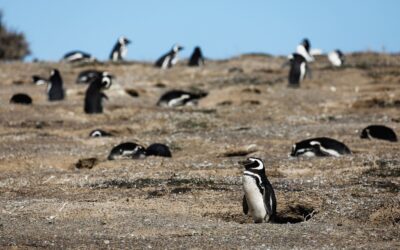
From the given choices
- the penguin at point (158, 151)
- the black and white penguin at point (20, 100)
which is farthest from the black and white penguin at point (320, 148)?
the black and white penguin at point (20, 100)

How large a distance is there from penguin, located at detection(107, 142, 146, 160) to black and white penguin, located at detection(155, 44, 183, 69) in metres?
16.3

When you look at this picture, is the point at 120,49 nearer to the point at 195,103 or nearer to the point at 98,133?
the point at 195,103

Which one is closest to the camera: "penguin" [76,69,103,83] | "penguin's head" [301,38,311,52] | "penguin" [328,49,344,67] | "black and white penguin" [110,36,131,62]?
"penguin" [76,69,103,83]

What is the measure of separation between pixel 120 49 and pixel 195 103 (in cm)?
1468

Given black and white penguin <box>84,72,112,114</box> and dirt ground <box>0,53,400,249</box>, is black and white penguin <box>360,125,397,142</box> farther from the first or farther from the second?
black and white penguin <box>84,72,112,114</box>

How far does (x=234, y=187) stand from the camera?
1209 centimetres

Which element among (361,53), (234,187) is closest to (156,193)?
(234,187)

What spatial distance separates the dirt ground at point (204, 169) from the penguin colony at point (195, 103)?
292 millimetres

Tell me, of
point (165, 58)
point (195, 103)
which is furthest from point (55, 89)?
point (165, 58)

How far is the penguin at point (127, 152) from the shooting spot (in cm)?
1477

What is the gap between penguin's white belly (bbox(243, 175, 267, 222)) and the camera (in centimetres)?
1048

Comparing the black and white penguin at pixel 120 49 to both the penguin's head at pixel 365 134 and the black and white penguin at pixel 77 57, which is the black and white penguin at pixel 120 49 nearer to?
the black and white penguin at pixel 77 57

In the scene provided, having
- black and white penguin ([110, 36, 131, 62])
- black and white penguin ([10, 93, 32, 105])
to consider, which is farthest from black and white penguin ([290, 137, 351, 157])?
black and white penguin ([110, 36, 131, 62])

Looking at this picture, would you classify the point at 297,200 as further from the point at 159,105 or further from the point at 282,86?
the point at 282,86
